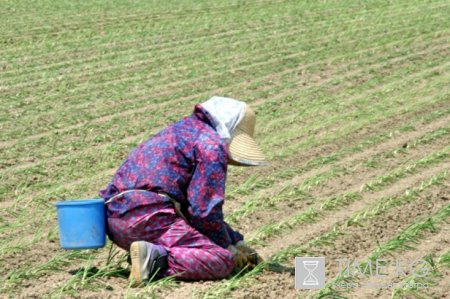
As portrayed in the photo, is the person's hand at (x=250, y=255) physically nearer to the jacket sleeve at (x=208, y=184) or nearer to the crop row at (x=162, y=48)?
the jacket sleeve at (x=208, y=184)

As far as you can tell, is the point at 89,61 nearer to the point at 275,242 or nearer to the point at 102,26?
the point at 102,26

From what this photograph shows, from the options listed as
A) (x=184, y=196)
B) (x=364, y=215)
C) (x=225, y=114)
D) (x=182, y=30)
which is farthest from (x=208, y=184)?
(x=182, y=30)

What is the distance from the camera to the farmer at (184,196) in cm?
584

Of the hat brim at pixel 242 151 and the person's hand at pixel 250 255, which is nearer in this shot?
the hat brim at pixel 242 151

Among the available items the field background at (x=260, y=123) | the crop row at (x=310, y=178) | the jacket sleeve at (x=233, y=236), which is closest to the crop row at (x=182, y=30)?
the field background at (x=260, y=123)

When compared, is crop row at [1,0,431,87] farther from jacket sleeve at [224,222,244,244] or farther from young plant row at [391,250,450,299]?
young plant row at [391,250,450,299]

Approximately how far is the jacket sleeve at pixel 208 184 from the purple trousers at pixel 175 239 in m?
0.12

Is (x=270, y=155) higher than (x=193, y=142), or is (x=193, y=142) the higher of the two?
(x=193, y=142)

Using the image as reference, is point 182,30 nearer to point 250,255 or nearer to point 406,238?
point 406,238

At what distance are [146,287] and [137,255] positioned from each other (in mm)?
199

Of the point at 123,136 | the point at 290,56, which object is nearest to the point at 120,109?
the point at 123,136

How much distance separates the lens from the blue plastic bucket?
587 cm

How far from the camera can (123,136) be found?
10.6m

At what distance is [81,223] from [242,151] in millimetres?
1026
